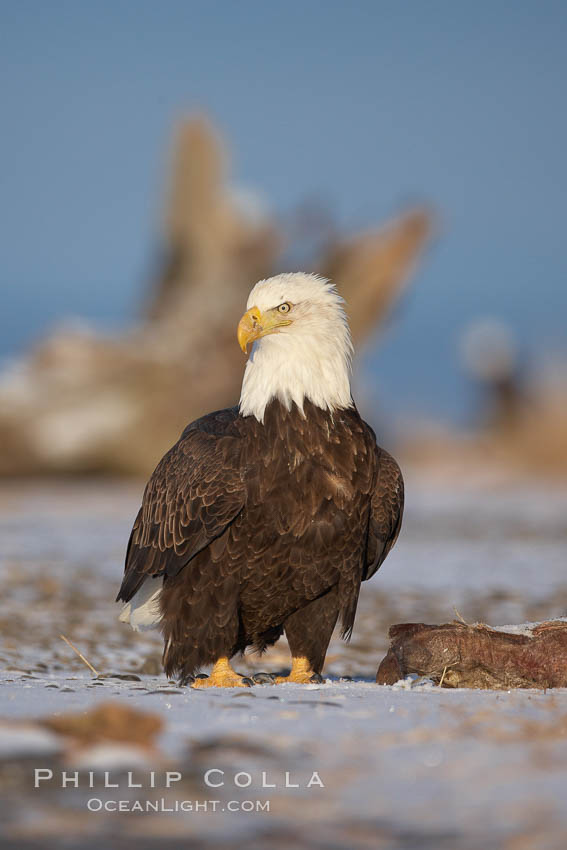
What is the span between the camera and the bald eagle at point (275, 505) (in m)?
5.33

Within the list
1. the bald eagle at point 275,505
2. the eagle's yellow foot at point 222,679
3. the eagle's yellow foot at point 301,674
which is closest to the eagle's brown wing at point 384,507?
the bald eagle at point 275,505

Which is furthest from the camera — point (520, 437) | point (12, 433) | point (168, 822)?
point (520, 437)

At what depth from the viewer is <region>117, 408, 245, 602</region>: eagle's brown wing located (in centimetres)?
533

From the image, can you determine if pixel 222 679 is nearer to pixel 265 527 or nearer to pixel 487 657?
pixel 265 527

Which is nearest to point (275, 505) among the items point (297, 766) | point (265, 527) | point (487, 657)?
point (265, 527)

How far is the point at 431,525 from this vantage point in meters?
14.7

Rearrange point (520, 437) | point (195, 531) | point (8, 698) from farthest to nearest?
1. point (520, 437)
2. point (195, 531)
3. point (8, 698)

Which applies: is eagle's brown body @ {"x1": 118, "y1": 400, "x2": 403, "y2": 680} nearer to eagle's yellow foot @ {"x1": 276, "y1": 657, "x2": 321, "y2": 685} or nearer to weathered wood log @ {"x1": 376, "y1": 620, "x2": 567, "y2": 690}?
eagle's yellow foot @ {"x1": 276, "y1": 657, "x2": 321, "y2": 685}

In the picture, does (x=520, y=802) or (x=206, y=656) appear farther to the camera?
(x=206, y=656)

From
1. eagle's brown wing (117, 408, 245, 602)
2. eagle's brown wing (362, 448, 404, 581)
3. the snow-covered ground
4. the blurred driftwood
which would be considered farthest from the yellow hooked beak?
the blurred driftwood

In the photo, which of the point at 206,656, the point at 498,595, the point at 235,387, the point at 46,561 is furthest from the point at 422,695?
the point at 235,387

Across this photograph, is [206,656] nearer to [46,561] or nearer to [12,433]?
[46,561]

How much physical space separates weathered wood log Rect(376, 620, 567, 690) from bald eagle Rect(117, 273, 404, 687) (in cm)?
63

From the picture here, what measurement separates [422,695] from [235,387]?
549 inches
